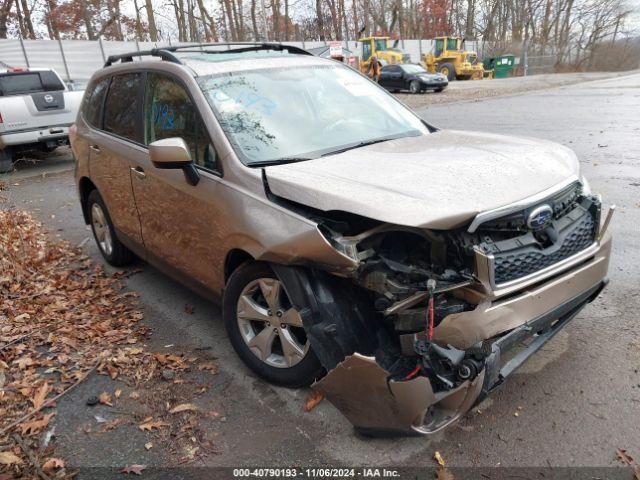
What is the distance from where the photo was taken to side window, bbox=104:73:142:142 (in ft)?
14.0

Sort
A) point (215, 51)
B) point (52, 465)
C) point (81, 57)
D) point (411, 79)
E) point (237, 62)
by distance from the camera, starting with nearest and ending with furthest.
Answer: point (52, 465) < point (237, 62) < point (215, 51) < point (81, 57) < point (411, 79)

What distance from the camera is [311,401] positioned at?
3.07 meters

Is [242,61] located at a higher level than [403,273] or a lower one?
higher

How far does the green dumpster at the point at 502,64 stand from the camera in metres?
43.2

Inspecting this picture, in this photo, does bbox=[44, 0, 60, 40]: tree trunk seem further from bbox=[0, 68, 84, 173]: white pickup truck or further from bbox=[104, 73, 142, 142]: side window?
bbox=[104, 73, 142, 142]: side window

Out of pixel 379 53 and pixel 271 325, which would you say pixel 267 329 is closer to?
pixel 271 325

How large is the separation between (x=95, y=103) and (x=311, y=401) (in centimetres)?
368

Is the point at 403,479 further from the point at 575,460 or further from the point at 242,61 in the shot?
the point at 242,61

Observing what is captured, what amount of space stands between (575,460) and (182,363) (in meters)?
2.39

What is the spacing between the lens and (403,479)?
2494mm

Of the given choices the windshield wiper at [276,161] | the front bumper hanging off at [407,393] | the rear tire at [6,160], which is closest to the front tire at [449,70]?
the rear tire at [6,160]

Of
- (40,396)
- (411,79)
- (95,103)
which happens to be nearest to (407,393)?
(40,396)

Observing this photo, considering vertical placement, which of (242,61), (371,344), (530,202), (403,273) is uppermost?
(242,61)

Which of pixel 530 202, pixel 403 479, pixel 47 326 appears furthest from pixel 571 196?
pixel 47 326
